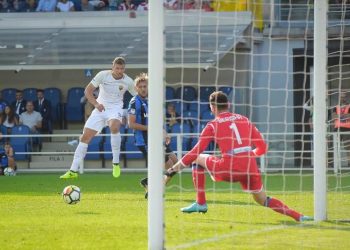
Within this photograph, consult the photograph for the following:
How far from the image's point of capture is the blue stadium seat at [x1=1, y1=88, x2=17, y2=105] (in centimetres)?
2733

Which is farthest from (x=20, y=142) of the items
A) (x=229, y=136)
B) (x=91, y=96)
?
(x=229, y=136)

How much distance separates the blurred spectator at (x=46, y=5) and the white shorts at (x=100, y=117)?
12.0 meters

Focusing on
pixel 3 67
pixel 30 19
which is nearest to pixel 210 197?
pixel 3 67

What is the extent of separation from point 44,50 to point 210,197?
1336 centimetres

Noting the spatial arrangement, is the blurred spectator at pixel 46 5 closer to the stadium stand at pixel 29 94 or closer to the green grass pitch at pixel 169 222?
the stadium stand at pixel 29 94

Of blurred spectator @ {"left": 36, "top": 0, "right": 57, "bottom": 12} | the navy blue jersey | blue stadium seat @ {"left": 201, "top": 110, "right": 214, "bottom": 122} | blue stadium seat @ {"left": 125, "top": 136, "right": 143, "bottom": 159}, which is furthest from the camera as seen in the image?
blurred spectator @ {"left": 36, "top": 0, "right": 57, "bottom": 12}

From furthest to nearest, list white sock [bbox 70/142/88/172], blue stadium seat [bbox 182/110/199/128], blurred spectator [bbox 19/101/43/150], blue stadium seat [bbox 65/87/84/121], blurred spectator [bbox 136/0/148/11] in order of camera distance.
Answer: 1. blurred spectator [bbox 136/0/148/11]
2. blue stadium seat [bbox 65/87/84/121]
3. blurred spectator [bbox 19/101/43/150]
4. blue stadium seat [bbox 182/110/199/128]
5. white sock [bbox 70/142/88/172]

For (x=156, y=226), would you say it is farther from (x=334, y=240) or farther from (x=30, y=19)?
(x=30, y=19)

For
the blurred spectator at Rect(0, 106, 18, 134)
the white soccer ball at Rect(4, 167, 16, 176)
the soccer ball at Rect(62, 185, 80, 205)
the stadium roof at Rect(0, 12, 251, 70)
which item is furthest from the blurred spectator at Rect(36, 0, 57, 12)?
the soccer ball at Rect(62, 185, 80, 205)

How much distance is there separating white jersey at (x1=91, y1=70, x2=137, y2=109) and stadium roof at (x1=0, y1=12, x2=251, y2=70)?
736 cm

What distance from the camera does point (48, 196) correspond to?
48.1 ft

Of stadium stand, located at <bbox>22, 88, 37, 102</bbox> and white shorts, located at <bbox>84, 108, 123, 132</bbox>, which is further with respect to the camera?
stadium stand, located at <bbox>22, 88, 37, 102</bbox>

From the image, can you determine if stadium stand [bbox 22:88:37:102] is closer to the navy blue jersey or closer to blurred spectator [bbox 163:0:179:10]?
blurred spectator [bbox 163:0:179:10]

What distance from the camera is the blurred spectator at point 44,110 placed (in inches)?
1024
